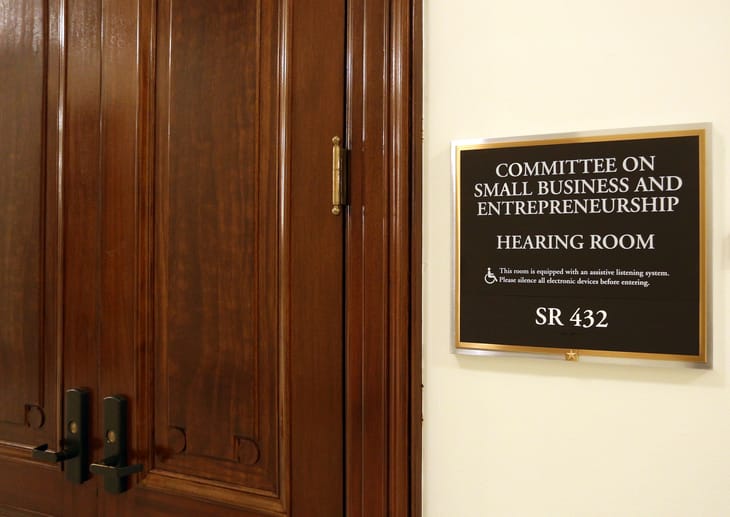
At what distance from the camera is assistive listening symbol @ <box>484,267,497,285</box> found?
27.0 inches

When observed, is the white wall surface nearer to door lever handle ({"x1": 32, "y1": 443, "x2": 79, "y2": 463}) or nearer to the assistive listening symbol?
the assistive listening symbol

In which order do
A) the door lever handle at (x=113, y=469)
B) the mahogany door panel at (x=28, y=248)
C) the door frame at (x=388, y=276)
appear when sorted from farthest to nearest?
the mahogany door panel at (x=28, y=248) < the door lever handle at (x=113, y=469) < the door frame at (x=388, y=276)

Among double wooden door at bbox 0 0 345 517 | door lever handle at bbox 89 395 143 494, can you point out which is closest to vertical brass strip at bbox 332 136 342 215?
double wooden door at bbox 0 0 345 517

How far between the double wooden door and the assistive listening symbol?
208 millimetres

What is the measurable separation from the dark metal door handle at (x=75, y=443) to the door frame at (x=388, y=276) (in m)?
0.51

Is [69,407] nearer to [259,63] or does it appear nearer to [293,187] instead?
[293,187]

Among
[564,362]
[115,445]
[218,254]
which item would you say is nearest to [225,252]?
[218,254]

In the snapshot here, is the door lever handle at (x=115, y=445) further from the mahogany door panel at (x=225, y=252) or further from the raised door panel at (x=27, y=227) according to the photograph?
the raised door panel at (x=27, y=227)

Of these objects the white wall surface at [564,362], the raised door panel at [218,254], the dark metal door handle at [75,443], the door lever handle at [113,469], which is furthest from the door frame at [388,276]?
the dark metal door handle at [75,443]

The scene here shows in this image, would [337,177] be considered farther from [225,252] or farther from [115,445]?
[115,445]

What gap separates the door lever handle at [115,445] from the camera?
0.88 metres

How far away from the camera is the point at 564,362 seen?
66 centimetres

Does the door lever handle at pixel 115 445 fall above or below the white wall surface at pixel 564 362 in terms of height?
below

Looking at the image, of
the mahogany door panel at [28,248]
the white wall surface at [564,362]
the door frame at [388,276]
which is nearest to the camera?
the white wall surface at [564,362]
